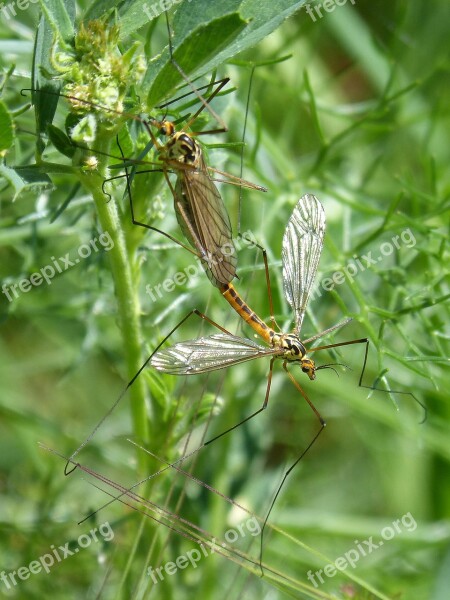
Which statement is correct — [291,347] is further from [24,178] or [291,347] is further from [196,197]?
[24,178]

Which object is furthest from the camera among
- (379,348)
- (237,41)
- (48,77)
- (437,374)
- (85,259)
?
(437,374)

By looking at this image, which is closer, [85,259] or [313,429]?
[85,259]

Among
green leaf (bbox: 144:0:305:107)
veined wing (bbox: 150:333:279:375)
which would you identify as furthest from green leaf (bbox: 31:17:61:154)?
veined wing (bbox: 150:333:279:375)

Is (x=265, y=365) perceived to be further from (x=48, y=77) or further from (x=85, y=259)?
(x=48, y=77)

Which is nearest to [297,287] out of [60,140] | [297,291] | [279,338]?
[297,291]

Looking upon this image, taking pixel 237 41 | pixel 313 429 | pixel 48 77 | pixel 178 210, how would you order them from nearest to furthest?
pixel 48 77 < pixel 237 41 < pixel 178 210 < pixel 313 429

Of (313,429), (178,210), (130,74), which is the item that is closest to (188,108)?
(178,210)

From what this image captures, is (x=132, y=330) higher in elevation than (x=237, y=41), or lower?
lower
